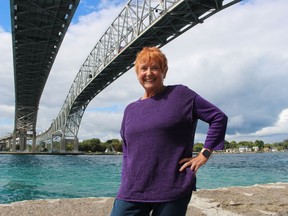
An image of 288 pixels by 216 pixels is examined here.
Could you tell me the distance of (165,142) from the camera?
65.0 inches

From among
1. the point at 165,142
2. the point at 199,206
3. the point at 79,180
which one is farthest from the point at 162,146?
the point at 79,180

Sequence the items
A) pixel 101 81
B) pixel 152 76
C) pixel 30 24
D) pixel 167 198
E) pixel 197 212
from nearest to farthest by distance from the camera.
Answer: pixel 167 198 → pixel 152 76 → pixel 197 212 → pixel 30 24 → pixel 101 81

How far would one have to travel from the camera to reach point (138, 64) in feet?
5.82

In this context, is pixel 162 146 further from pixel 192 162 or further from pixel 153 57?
pixel 153 57

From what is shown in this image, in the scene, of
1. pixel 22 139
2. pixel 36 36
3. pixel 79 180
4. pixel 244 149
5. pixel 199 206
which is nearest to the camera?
pixel 199 206

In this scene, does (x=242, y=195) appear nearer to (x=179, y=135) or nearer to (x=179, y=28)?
(x=179, y=135)

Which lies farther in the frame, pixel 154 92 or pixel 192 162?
pixel 154 92

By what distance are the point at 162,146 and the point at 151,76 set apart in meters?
0.33

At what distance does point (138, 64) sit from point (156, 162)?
1.53 ft

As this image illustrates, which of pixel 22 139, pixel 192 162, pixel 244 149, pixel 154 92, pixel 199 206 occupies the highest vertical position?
pixel 22 139

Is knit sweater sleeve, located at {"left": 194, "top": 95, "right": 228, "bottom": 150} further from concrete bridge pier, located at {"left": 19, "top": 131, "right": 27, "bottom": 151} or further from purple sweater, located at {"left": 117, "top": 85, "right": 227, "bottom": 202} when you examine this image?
concrete bridge pier, located at {"left": 19, "top": 131, "right": 27, "bottom": 151}

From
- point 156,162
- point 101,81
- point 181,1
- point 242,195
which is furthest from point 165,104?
point 101,81

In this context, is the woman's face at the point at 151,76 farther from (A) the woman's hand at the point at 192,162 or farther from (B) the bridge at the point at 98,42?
(B) the bridge at the point at 98,42

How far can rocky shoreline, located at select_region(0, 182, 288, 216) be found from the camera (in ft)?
11.7
